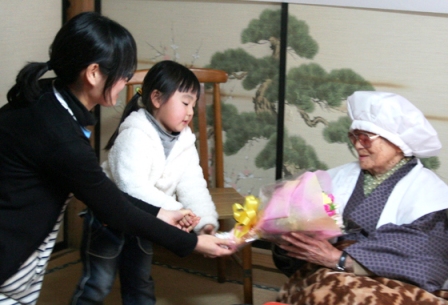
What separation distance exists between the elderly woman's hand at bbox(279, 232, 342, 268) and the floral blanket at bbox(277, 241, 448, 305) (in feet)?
0.09

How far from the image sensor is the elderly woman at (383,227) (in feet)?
5.87

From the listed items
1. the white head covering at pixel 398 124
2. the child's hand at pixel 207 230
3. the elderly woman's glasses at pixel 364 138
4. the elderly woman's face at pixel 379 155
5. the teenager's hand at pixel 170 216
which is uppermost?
the white head covering at pixel 398 124

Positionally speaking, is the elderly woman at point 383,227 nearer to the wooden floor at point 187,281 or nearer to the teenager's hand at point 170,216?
the teenager's hand at point 170,216

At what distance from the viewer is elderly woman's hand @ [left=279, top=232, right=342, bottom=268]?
188 cm

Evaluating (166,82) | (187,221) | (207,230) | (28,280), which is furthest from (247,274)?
(28,280)

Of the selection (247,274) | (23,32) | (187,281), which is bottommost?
(187,281)

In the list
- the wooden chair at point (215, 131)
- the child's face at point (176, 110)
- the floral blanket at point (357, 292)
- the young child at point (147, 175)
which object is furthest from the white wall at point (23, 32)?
the floral blanket at point (357, 292)

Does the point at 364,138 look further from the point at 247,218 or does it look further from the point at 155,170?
the point at 155,170

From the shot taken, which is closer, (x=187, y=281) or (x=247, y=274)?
(x=247, y=274)

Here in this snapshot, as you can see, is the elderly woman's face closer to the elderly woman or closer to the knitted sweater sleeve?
the elderly woman

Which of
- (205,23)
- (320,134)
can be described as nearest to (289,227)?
(320,134)

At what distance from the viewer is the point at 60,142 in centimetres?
144

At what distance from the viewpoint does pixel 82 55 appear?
4.85ft

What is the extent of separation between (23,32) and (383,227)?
5.91 feet
